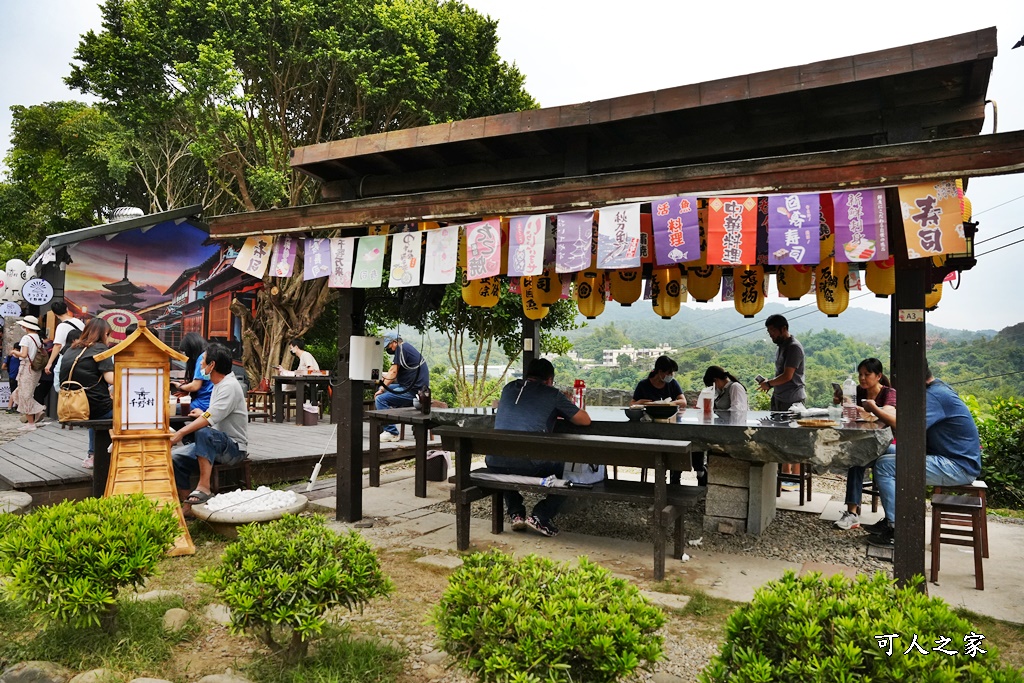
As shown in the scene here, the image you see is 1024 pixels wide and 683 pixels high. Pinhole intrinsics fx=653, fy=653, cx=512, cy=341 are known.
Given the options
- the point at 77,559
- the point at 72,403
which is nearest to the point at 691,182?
the point at 77,559

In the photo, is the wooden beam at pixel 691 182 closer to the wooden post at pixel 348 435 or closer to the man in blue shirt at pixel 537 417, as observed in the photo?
the wooden post at pixel 348 435

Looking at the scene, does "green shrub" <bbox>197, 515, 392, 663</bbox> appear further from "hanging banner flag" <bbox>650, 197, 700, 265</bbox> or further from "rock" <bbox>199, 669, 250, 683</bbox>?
"hanging banner flag" <bbox>650, 197, 700, 265</bbox>

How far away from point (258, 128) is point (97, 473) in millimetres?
14331

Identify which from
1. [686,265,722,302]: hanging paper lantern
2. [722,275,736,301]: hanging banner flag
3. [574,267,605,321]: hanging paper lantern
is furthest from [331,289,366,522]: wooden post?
[722,275,736,301]: hanging banner flag

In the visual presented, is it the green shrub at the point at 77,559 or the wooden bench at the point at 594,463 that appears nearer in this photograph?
the green shrub at the point at 77,559

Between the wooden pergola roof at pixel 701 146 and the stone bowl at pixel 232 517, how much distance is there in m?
2.68

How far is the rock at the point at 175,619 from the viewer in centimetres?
374

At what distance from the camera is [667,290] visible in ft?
28.4

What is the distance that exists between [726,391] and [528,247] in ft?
10.9

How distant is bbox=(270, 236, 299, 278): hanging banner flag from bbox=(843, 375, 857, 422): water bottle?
555 cm

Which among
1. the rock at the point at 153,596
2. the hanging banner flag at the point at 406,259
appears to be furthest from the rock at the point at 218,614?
the hanging banner flag at the point at 406,259

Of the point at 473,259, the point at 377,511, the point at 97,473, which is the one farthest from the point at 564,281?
the point at 97,473

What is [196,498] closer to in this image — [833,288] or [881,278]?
[833,288]

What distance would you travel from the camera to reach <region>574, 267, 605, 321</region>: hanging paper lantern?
902cm
